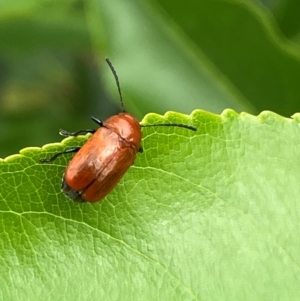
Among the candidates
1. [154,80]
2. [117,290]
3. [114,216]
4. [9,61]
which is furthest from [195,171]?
[9,61]

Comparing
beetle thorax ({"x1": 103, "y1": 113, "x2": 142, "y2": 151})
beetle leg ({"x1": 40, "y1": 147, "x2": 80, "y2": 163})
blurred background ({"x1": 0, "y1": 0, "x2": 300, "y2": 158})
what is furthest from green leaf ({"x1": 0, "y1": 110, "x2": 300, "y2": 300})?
blurred background ({"x1": 0, "y1": 0, "x2": 300, "y2": 158})

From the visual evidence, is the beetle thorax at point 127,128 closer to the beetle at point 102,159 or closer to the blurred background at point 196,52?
the beetle at point 102,159

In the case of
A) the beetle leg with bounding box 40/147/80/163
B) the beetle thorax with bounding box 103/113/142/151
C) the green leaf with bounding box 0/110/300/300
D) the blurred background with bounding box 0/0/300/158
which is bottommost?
the green leaf with bounding box 0/110/300/300

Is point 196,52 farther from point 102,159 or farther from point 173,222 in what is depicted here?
point 173,222

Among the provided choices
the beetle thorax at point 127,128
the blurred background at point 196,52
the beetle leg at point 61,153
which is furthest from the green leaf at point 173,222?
the blurred background at point 196,52

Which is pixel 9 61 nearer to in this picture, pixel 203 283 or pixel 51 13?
pixel 51 13

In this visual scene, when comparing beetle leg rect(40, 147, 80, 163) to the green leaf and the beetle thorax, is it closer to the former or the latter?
the green leaf
